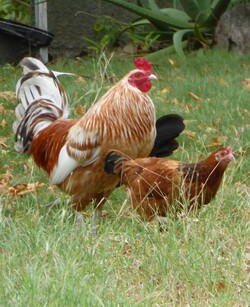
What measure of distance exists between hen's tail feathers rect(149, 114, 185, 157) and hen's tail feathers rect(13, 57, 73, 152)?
2.66 ft

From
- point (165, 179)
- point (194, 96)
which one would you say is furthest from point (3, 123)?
point (165, 179)

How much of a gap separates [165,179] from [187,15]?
6409mm

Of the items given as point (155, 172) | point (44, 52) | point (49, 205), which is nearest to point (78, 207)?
point (49, 205)

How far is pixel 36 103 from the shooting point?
7.36 meters

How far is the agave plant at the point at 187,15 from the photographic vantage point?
12.2 metres

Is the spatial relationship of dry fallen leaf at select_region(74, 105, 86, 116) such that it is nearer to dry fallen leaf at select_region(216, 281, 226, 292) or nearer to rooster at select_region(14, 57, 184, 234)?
rooster at select_region(14, 57, 184, 234)

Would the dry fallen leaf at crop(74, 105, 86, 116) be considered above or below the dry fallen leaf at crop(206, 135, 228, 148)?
above

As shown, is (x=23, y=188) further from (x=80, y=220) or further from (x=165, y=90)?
(x=165, y=90)

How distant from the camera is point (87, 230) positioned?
19.3ft

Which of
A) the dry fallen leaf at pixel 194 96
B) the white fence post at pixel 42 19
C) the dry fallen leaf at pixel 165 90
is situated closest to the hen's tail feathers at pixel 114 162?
the dry fallen leaf at pixel 194 96

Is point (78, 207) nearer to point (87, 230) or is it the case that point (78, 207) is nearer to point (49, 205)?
point (49, 205)

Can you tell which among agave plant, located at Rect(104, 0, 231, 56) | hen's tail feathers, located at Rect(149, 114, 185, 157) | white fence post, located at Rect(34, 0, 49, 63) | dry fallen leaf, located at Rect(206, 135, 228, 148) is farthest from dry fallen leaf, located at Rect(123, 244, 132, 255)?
white fence post, located at Rect(34, 0, 49, 63)

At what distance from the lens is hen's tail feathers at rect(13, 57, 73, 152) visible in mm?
7316

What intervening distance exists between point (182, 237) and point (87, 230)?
57 cm
